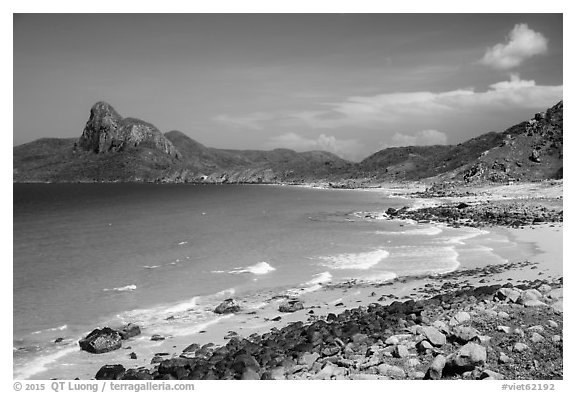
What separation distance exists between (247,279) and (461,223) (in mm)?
30055

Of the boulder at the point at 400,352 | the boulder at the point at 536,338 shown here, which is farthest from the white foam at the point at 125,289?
the boulder at the point at 536,338

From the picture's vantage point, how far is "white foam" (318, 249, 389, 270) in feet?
93.0

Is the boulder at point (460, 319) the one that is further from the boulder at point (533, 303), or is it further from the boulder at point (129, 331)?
the boulder at point (129, 331)

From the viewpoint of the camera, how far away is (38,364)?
561 inches

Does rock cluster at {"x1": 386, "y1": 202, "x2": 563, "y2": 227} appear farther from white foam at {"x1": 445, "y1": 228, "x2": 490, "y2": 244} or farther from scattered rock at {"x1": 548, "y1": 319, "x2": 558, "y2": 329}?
scattered rock at {"x1": 548, "y1": 319, "x2": 558, "y2": 329}

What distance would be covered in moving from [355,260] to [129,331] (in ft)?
57.5

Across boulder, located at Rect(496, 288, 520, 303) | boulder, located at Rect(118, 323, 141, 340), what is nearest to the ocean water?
boulder, located at Rect(118, 323, 141, 340)

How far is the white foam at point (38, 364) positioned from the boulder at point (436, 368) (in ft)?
39.1

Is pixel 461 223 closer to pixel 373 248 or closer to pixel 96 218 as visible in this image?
pixel 373 248

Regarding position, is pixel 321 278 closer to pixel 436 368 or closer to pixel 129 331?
pixel 129 331

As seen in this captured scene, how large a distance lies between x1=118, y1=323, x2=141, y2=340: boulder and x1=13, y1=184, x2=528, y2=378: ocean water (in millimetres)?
680
